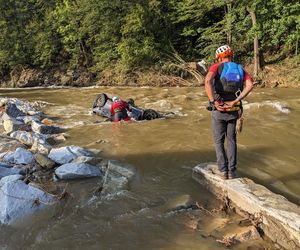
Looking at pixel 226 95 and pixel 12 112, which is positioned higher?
pixel 226 95

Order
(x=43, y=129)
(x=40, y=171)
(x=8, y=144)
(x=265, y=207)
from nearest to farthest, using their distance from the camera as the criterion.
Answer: (x=265, y=207)
(x=40, y=171)
(x=8, y=144)
(x=43, y=129)

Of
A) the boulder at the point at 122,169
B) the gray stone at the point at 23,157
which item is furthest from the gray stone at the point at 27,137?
the boulder at the point at 122,169

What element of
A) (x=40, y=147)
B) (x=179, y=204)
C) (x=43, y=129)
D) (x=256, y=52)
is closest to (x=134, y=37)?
(x=256, y=52)

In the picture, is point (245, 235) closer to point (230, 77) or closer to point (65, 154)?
point (230, 77)

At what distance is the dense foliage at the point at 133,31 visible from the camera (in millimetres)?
22562

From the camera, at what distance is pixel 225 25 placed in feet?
80.2

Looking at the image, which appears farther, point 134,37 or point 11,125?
point 134,37

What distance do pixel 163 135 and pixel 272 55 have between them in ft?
54.5

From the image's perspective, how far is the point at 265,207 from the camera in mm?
4855

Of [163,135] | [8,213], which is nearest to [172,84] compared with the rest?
[163,135]

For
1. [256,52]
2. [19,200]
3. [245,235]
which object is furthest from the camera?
[256,52]

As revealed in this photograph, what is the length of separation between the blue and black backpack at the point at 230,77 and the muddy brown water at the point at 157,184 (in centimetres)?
159

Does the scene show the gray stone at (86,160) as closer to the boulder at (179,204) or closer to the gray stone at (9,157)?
the gray stone at (9,157)

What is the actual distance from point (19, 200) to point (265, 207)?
3.21 m
